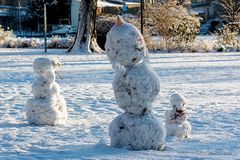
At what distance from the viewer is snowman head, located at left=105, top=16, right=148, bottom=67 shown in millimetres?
5605

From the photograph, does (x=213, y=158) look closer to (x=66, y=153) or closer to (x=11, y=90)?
(x=66, y=153)

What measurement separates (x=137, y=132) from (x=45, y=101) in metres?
2.43

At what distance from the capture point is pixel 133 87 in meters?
5.69

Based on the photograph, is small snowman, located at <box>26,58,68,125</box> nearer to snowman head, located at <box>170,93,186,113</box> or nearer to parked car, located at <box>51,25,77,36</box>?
snowman head, located at <box>170,93,186,113</box>

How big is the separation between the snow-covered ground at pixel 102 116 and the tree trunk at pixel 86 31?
8.92 meters

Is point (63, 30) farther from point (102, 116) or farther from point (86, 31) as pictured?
point (102, 116)

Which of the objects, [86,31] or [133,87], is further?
[86,31]

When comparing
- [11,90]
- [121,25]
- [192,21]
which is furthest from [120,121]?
[192,21]

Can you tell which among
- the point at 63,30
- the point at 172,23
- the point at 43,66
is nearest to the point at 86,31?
the point at 172,23

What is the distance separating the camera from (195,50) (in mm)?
27172

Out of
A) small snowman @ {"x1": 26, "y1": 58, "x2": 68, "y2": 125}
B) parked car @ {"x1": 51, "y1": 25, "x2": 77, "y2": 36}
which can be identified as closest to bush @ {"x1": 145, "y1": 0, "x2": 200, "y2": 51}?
parked car @ {"x1": 51, "y1": 25, "x2": 77, "y2": 36}

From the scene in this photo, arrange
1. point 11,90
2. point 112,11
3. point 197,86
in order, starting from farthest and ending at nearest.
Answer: point 112,11
point 197,86
point 11,90

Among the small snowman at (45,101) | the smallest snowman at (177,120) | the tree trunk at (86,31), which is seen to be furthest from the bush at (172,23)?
the smallest snowman at (177,120)

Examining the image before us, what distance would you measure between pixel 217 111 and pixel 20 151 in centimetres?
424
